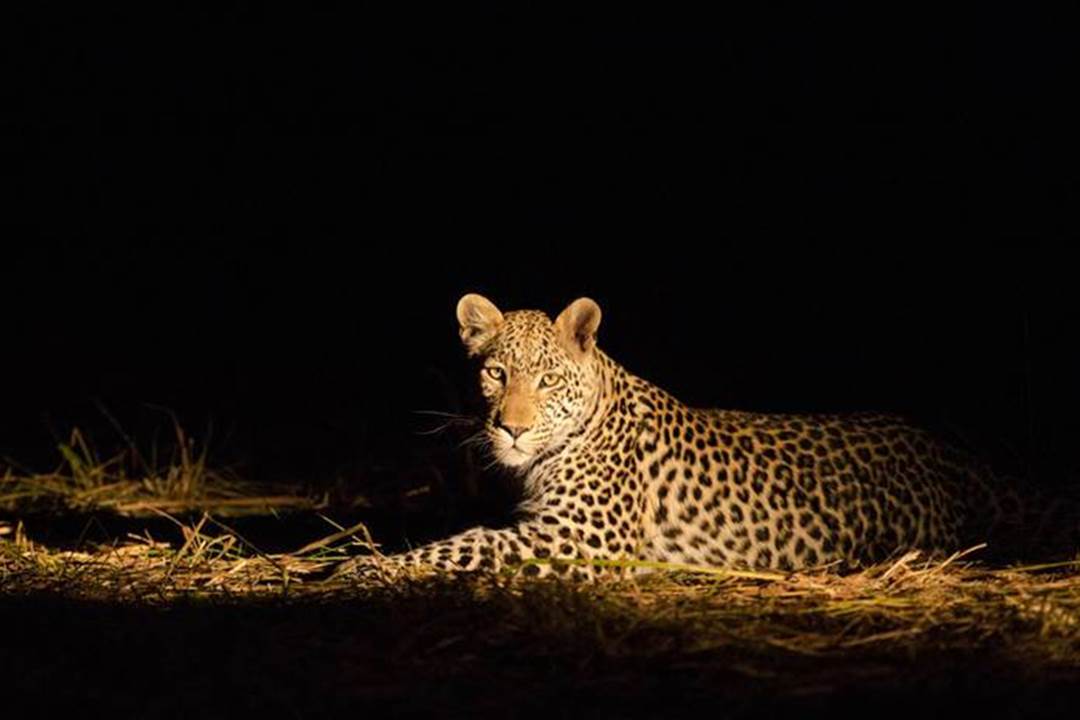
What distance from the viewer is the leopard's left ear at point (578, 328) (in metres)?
6.80

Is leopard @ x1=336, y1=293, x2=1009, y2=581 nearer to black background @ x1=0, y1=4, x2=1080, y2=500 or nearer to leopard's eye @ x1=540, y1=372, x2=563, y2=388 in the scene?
leopard's eye @ x1=540, y1=372, x2=563, y2=388

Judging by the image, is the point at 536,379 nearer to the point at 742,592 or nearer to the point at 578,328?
the point at 578,328

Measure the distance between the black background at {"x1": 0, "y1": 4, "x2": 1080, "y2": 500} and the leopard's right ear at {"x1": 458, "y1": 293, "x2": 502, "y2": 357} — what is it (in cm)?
237

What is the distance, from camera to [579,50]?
13.8m

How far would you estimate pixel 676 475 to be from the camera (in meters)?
6.82

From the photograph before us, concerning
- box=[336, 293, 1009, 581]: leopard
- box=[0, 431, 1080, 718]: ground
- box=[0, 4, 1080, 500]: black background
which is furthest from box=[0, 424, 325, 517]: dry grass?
box=[336, 293, 1009, 581]: leopard

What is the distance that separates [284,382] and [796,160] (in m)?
4.27

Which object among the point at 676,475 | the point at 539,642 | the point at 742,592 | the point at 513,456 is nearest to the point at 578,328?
the point at 513,456

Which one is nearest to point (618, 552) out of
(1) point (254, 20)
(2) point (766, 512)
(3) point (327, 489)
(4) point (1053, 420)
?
(2) point (766, 512)

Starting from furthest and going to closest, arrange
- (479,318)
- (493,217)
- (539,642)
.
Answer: (493,217) < (479,318) < (539,642)

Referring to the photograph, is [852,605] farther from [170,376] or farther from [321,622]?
[170,376]

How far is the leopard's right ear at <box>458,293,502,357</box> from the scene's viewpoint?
275 inches

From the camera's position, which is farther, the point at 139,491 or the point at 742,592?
the point at 139,491

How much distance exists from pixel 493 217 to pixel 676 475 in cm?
735
